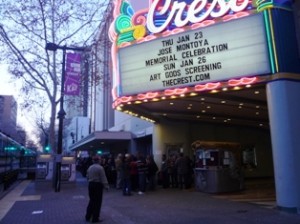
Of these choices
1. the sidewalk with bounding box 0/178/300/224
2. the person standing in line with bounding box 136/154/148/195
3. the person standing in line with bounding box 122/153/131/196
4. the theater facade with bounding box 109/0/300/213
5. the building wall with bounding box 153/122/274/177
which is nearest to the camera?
the sidewalk with bounding box 0/178/300/224

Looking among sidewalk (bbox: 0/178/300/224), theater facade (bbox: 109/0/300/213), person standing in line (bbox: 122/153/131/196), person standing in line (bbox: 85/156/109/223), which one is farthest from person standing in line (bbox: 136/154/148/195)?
person standing in line (bbox: 85/156/109/223)

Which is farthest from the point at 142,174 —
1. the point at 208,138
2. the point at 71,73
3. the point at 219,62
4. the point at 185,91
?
the point at 208,138

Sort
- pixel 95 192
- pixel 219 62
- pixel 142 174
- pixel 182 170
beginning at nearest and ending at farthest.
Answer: pixel 95 192, pixel 219 62, pixel 142 174, pixel 182 170

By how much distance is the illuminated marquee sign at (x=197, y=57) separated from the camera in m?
12.2

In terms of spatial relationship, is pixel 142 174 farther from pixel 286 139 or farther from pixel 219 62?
pixel 286 139

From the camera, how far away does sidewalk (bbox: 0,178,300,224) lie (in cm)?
1038

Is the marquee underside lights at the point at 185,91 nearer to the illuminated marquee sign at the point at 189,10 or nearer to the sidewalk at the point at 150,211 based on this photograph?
the illuminated marquee sign at the point at 189,10

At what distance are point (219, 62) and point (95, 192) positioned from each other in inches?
234

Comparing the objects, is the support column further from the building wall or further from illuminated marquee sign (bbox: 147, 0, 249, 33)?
the building wall

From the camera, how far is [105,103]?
148 ft

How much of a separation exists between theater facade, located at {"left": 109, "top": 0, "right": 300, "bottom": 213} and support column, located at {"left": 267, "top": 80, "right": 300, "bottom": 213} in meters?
0.03

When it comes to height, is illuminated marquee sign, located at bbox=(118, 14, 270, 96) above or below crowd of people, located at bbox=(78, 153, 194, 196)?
above

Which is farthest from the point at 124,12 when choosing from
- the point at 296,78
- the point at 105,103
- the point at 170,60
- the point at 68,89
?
the point at 105,103

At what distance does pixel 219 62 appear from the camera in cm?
1299
